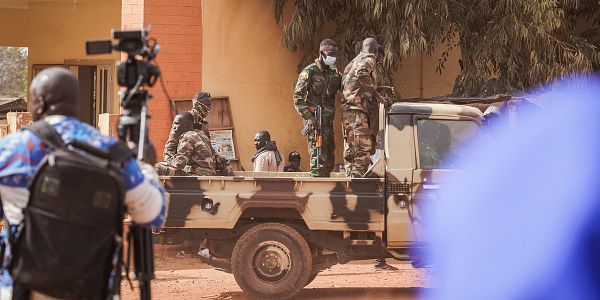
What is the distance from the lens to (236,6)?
49.0 ft

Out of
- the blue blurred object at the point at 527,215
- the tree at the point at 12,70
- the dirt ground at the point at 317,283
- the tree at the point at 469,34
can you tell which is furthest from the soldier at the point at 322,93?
the tree at the point at 12,70

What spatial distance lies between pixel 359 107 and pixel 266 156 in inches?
128

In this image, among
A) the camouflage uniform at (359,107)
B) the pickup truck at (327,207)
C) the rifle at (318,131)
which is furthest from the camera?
the rifle at (318,131)

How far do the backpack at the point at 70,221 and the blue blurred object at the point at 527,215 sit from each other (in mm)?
3882

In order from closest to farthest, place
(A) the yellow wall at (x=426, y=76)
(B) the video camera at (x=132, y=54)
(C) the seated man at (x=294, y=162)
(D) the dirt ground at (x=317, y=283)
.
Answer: (B) the video camera at (x=132, y=54)
(D) the dirt ground at (x=317, y=283)
(C) the seated man at (x=294, y=162)
(A) the yellow wall at (x=426, y=76)

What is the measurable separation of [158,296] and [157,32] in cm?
498

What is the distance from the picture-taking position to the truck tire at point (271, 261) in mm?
9859

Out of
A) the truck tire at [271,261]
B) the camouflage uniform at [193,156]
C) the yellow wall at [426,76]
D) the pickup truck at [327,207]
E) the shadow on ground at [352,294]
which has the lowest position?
the shadow on ground at [352,294]

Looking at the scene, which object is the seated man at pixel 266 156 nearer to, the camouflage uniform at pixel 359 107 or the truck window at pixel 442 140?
the camouflage uniform at pixel 359 107

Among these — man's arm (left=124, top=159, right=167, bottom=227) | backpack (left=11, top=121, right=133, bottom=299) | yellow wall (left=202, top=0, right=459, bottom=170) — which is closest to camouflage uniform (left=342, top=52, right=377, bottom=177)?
yellow wall (left=202, top=0, right=459, bottom=170)

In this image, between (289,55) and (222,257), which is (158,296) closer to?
(222,257)

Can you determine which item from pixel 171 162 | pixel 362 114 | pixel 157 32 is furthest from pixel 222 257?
pixel 157 32

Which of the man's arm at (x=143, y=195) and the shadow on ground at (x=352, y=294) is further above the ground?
the man's arm at (x=143, y=195)

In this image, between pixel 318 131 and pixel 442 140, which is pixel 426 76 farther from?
pixel 442 140
